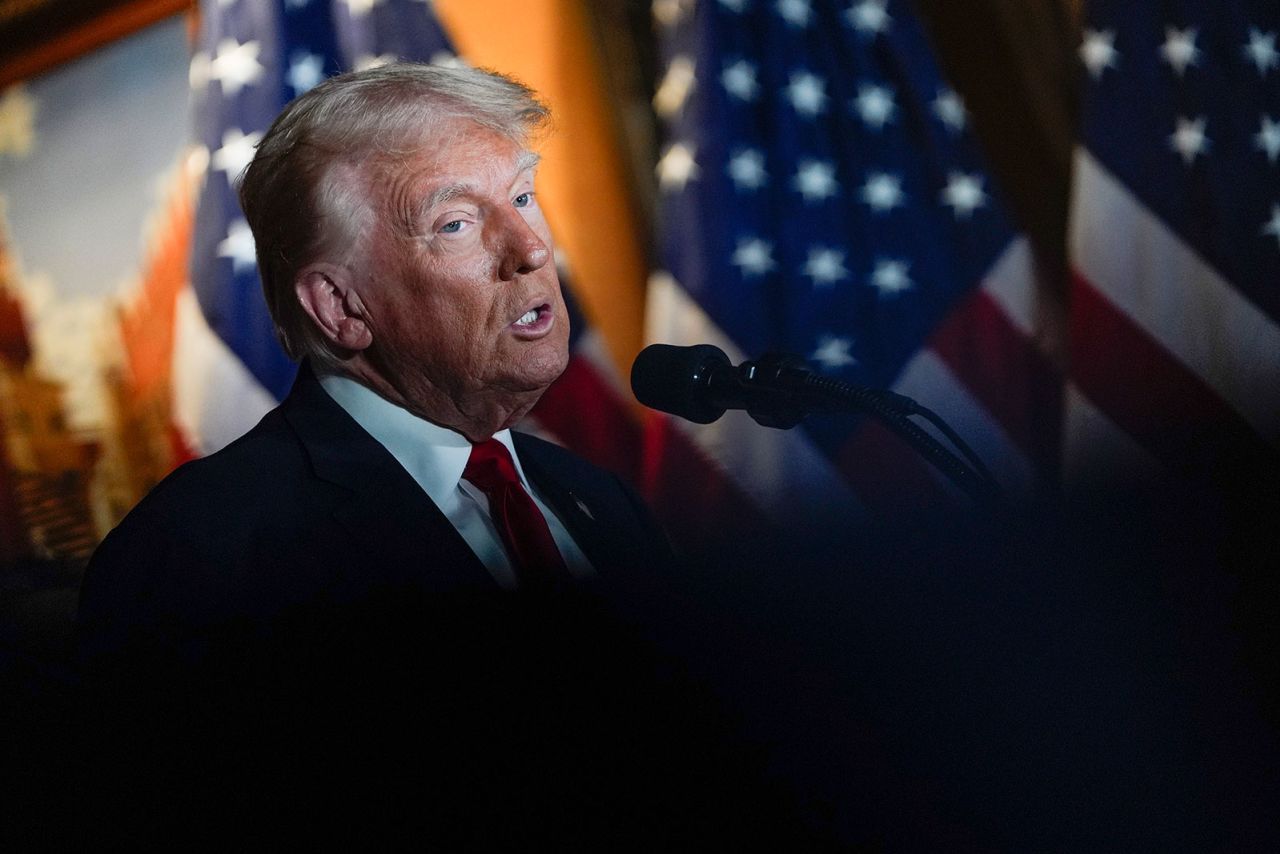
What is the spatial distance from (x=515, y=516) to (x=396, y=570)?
16 centimetres

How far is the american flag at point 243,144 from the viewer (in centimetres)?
161

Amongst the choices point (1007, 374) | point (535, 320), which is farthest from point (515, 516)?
point (1007, 374)

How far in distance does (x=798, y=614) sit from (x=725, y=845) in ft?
2.20

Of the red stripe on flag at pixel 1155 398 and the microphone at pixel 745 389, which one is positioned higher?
the microphone at pixel 745 389

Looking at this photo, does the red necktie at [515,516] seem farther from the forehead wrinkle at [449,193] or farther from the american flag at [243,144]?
the american flag at [243,144]

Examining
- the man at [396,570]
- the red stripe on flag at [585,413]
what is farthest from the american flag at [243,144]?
the man at [396,570]

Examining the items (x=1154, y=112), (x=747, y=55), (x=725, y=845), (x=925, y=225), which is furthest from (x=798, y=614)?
(x=1154, y=112)

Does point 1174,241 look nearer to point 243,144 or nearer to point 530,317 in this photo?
point 530,317

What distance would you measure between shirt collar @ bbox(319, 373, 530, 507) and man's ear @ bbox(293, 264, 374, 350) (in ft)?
0.17

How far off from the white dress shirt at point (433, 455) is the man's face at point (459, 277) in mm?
39

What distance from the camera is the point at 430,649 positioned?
957 millimetres

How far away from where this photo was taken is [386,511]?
96 centimetres

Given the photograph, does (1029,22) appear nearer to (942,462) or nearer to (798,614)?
(798,614)

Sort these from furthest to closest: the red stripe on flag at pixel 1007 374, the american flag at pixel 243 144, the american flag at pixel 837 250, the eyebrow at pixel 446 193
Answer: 1. the red stripe on flag at pixel 1007 374
2. the american flag at pixel 837 250
3. the american flag at pixel 243 144
4. the eyebrow at pixel 446 193
